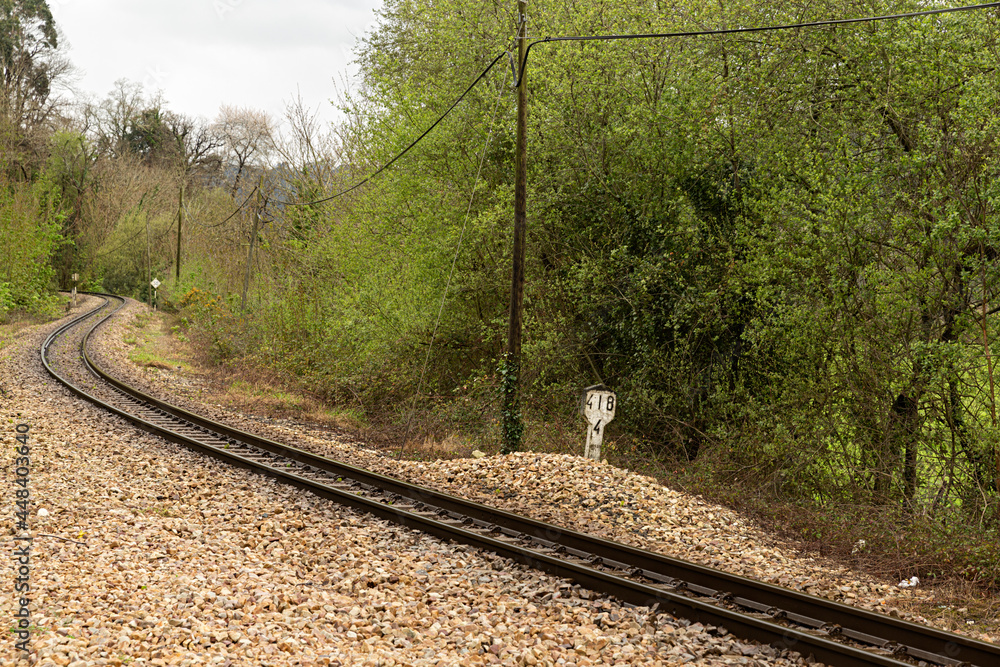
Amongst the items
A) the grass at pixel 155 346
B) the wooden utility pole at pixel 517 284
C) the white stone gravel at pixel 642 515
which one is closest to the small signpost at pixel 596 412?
the white stone gravel at pixel 642 515

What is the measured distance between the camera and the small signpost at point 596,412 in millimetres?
11062

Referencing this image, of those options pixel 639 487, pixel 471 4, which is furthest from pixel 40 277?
pixel 639 487

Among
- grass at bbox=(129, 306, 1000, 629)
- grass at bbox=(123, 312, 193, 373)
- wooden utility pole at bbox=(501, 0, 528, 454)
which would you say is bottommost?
grass at bbox=(129, 306, 1000, 629)

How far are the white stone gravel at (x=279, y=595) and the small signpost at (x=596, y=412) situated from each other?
13.1ft

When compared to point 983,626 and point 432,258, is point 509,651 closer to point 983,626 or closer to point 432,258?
point 983,626

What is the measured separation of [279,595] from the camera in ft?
19.5

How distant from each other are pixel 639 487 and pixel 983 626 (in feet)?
13.3

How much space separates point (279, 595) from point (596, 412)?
6.14 m

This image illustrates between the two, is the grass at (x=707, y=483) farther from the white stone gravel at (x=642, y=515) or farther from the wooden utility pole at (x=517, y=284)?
the wooden utility pole at (x=517, y=284)

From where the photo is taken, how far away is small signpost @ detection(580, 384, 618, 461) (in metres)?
11.1

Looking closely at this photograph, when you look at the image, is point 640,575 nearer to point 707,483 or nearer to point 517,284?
point 707,483

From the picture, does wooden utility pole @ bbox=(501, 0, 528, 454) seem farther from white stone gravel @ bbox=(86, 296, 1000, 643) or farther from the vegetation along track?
the vegetation along track

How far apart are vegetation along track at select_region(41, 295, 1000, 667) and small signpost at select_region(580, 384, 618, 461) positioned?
9.84 feet

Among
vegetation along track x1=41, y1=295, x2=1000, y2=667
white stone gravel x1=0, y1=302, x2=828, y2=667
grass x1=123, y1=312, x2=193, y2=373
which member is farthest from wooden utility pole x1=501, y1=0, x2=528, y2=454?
grass x1=123, y1=312, x2=193, y2=373
